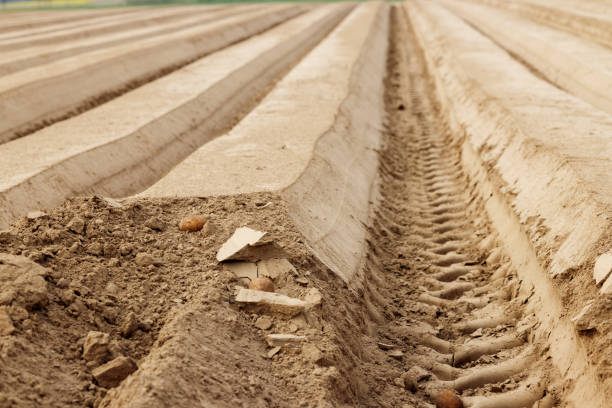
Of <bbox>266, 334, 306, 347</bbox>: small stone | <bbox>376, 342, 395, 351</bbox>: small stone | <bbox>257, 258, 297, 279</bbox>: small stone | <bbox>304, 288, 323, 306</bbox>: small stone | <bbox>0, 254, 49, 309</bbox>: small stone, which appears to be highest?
<bbox>0, 254, 49, 309</bbox>: small stone

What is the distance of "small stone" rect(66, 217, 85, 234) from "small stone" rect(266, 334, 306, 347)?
1119 millimetres

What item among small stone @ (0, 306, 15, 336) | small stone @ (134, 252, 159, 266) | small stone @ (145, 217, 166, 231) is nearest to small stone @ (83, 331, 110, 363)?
small stone @ (0, 306, 15, 336)

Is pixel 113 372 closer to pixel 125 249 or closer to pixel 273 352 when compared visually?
pixel 273 352

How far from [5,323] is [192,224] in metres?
1.18

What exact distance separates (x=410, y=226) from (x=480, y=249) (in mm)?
615

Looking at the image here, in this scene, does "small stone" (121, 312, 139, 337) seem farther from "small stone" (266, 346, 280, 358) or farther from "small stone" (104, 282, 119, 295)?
"small stone" (266, 346, 280, 358)

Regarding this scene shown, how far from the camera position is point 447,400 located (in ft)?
8.69

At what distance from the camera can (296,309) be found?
2730mm

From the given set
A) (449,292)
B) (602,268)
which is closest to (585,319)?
(602,268)

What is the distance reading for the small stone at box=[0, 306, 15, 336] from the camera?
7.37 ft

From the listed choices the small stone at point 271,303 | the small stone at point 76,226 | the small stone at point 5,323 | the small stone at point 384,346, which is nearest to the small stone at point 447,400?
the small stone at point 384,346

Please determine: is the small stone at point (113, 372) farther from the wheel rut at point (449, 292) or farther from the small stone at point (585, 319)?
the small stone at point (585, 319)

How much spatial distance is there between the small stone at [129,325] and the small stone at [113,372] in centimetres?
22

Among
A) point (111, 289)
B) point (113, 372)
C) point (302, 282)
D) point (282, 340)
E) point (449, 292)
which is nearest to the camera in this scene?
point (113, 372)
